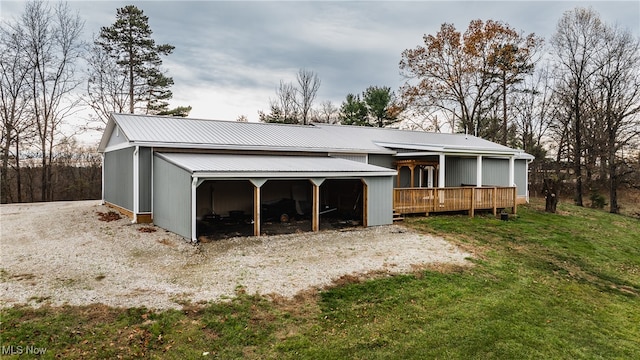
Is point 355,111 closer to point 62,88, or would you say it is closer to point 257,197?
point 62,88

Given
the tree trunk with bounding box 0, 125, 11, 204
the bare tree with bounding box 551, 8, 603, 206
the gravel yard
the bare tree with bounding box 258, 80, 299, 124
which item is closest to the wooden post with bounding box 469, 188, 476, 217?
the gravel yard

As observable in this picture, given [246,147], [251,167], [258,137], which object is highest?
[258,137]

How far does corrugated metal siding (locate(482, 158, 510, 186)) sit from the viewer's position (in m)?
17.6

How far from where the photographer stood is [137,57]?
77.9 feet

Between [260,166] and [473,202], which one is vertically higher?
[260,166]

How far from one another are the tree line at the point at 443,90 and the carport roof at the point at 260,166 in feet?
36.9

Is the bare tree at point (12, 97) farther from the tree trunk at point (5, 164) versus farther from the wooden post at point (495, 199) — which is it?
the wooden post at point (495, 199)

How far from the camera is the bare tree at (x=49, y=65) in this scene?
19641 mm

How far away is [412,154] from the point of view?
15055mm

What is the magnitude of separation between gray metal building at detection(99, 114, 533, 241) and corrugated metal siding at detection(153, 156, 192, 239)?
27 mm

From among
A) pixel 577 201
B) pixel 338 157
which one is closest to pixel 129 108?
pixel 338 157

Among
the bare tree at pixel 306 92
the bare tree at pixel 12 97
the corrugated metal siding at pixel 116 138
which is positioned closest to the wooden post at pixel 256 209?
the corrugated metal siding at pixel 116 138

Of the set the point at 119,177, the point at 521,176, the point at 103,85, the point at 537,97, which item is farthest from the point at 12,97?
the point at 537,97

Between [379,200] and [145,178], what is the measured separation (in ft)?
25.1
